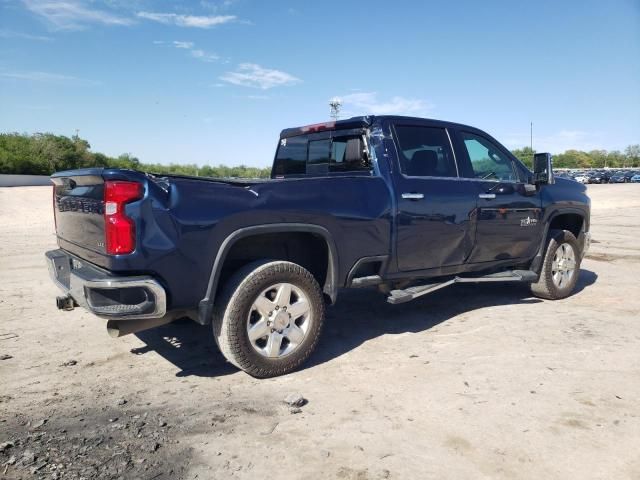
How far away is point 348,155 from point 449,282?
1.55m

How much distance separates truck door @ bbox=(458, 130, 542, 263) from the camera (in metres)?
5.09

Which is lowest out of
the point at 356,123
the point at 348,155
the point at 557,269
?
the point at 557,269

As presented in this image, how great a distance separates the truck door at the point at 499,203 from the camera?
16.7ft

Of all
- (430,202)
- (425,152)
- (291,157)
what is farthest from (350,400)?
(291,157)

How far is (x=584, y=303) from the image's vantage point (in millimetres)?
5934

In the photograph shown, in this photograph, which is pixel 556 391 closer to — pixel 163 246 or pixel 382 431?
pixel 382 431

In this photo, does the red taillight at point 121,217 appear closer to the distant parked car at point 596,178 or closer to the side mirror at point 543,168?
the side mirror at point 543,168

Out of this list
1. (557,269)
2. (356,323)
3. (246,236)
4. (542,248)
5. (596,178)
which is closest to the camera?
(246,236)

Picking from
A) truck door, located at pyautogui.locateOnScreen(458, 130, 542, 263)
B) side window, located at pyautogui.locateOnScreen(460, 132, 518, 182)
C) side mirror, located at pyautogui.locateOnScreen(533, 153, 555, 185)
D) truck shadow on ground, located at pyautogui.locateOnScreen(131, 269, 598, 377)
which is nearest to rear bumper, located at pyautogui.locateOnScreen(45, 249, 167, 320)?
truck shadow on ground, located at pyautogui.locateOnScreen(131, 269, 598, 377)

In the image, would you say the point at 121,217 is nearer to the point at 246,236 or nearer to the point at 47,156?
the point at 246,236

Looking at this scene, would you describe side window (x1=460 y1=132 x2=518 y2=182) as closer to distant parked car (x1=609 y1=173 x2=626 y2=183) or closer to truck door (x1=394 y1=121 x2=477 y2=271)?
truck door (x1=394 y1=121 x2=477 y2=271)

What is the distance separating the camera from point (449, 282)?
487 cm

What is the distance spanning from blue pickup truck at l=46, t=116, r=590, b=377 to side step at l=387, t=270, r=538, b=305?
2cm

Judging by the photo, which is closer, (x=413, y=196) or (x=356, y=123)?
(x=413, y=196)
